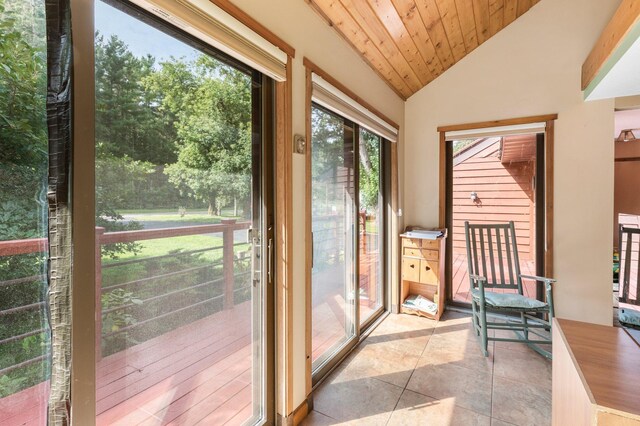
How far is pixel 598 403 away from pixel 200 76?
5.70 feet

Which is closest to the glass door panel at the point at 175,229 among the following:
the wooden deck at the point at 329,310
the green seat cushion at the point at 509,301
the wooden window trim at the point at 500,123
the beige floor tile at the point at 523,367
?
the wooden deck at the point at 329,310

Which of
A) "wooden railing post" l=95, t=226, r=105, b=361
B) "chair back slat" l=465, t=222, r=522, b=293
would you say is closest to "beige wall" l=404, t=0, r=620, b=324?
"chair back slat" l=465, t=222, r=522, b=293

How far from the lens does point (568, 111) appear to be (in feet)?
9.50

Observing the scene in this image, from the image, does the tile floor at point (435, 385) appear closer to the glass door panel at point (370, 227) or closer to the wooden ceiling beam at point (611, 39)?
the glass door panel at point (370, 227)

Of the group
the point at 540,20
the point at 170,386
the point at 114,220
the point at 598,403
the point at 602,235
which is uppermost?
the point at 540,20

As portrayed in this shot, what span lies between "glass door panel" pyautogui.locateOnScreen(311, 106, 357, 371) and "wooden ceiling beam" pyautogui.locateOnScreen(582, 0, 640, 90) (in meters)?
1.85

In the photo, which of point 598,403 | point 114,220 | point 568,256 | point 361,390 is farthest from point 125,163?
point 568,256

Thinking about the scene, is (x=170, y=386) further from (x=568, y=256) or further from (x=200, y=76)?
(x=568, y=256)

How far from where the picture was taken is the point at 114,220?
1.04m

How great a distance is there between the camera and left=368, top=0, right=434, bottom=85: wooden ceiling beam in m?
2.07

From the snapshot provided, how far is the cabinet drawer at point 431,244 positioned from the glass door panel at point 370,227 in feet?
1.48

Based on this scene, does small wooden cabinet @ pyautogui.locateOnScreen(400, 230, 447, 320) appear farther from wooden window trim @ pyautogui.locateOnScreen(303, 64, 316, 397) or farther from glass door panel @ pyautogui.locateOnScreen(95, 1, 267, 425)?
glass door panel @ pyautogui.locateOnScreen(95, 1, 267, 425)

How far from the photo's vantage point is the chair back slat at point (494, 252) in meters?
2.90

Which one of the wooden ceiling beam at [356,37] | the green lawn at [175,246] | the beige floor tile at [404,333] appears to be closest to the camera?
the green lawn at [175,246]
